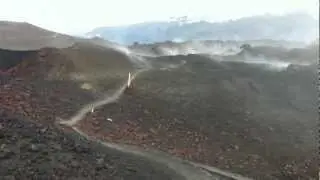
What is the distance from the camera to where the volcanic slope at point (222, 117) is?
4056 cm

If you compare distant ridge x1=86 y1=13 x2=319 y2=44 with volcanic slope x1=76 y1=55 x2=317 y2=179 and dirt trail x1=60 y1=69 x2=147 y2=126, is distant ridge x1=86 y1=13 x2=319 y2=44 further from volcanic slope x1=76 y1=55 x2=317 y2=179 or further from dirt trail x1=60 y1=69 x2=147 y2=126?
dirt trail x1=60 y1=69 x2=147 y2=126

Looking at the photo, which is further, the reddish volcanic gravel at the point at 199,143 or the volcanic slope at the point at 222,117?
the volcanic slope at the point at 222,117

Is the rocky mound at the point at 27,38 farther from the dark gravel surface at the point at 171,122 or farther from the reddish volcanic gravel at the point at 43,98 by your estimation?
the reddish volcanic gravel at the point at 43,98

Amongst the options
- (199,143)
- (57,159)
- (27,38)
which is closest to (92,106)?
(199,143)

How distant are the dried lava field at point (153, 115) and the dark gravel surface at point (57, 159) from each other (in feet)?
0.17

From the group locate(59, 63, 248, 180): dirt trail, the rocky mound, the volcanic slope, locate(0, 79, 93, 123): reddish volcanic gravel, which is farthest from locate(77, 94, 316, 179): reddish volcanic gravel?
the rocky mound

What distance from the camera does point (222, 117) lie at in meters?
48.1

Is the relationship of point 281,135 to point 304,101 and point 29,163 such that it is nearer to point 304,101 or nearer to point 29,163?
point 304,101

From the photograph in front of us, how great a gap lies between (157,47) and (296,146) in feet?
113

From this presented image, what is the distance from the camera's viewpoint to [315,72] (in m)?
64.1

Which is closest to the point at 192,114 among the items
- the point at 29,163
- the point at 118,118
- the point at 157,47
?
the point at 118,118

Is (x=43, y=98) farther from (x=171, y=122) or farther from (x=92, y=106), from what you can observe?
(x=171, y=122)

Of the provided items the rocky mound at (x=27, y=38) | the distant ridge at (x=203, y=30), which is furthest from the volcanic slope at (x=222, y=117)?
the distant ridge at (x=203, y=30)

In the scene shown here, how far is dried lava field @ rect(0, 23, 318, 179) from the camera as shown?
108 feet
